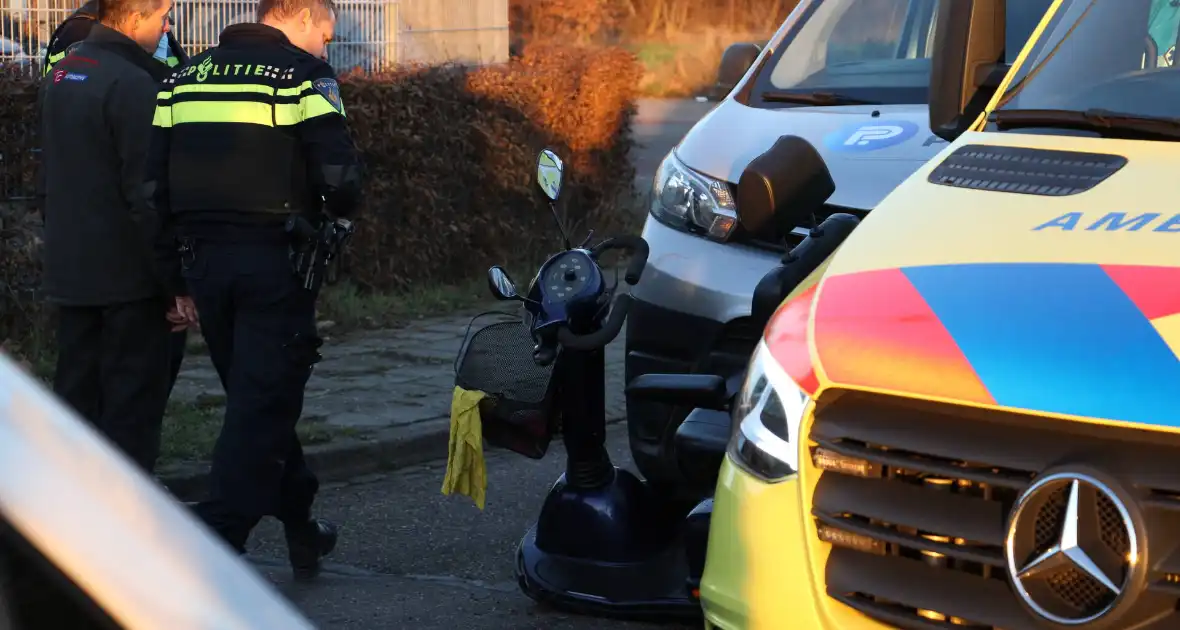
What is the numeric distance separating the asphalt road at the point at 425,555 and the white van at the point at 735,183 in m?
0.64

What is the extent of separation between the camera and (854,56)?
6414 mm

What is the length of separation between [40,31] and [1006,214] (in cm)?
753

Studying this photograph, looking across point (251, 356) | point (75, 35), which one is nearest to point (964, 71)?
point (251, 356)

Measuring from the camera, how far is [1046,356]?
268 centimetres

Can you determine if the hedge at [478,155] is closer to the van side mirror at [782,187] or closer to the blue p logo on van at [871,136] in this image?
the blue p logo on van at [871,136]

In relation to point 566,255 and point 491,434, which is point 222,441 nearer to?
point 491,434

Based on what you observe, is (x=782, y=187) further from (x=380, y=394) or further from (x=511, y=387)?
(x=380, y=394)

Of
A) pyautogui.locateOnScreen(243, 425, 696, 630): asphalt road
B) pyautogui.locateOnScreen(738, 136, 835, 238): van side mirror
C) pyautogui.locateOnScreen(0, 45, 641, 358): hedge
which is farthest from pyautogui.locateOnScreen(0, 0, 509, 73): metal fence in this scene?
pyautogui.locateOnScreen(738, 136, 835, 238): van side mirror

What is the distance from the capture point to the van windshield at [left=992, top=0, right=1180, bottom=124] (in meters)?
3.60

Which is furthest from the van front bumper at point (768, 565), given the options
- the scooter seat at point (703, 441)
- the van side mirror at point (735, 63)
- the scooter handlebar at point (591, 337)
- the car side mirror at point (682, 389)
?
the van side mirror at point (735, 63)

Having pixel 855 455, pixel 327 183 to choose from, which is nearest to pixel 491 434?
pixel 327 183

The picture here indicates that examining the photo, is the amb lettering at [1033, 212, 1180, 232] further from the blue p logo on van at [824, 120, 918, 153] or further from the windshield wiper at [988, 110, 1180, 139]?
the blue p logo on van at [824, 120, 918, 153]

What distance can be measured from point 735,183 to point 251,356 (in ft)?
5.58

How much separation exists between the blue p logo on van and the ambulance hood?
6.68ft
